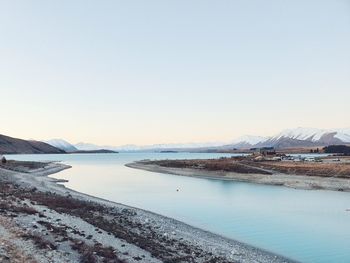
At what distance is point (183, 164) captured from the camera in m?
140

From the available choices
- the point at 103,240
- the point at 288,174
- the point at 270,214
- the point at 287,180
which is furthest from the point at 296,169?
the point at 103,240

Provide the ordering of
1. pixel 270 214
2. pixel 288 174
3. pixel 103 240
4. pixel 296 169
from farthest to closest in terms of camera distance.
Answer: pixel 296 169, pixel 288 174, pixel 270 214, pixel 103 240

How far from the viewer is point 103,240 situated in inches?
977

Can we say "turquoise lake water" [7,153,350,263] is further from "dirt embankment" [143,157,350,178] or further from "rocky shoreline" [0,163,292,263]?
"dirt embankment" [143,157,350,178]

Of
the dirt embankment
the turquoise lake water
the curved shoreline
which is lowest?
the turquoise lake water

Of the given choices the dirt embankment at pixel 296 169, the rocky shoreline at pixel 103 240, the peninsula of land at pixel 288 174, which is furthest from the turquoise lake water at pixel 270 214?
Answer: the dirt embankment at pixel 296 169

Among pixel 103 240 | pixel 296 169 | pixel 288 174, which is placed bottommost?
pixel 288 174

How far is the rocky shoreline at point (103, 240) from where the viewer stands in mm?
20312

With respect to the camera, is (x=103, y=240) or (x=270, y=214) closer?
(x=103, y=240)

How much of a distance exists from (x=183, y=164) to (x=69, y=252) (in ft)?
392

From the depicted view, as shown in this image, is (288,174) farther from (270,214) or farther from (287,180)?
(270,214)

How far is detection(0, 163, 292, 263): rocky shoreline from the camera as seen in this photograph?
20312 millimetres

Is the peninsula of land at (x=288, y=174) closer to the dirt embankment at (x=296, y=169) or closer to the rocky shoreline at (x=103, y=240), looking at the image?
the dirt embankment at (x=296, y=169)

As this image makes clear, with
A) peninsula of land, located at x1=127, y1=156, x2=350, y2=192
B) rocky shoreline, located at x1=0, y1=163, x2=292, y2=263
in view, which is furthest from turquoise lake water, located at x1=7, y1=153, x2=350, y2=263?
peninsula of land, located at x1=127, y1=156, x2=350, y2=192
